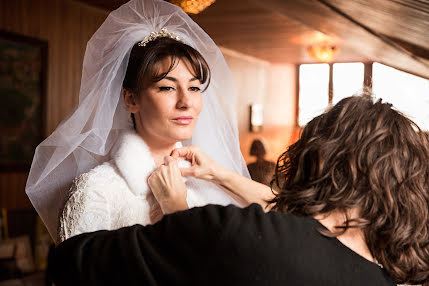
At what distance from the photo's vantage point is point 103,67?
1437mm

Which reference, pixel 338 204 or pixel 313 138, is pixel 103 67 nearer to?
pixel 313 138

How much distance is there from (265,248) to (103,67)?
0.82m

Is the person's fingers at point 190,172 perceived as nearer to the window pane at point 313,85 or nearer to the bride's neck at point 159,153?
the bride's neck at point 159,153

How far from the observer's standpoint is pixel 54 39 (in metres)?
5.12

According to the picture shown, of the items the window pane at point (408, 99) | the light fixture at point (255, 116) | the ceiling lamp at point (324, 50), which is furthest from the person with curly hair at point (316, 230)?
the light fixture at point (255, 116)

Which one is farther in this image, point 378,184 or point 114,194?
point 114,194

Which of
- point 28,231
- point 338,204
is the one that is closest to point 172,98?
point 338,204

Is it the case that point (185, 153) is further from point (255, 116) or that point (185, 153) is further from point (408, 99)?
point (255, 116)

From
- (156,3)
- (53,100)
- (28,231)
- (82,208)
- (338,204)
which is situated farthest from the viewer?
(53,100)

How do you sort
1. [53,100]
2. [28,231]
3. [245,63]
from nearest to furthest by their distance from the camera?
1. [28,231]
2. [53,100]
3. [245,63]

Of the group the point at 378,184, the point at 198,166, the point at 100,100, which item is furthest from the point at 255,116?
the point at 378,184

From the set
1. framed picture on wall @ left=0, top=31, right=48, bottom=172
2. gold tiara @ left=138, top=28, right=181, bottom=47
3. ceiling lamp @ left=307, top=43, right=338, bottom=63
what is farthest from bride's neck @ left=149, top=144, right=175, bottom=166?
ceiling lamp @ left=307, top=43, right=338, bottom=63

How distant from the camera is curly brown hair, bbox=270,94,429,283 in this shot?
978 millimetres

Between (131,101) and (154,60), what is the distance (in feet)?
0.54
